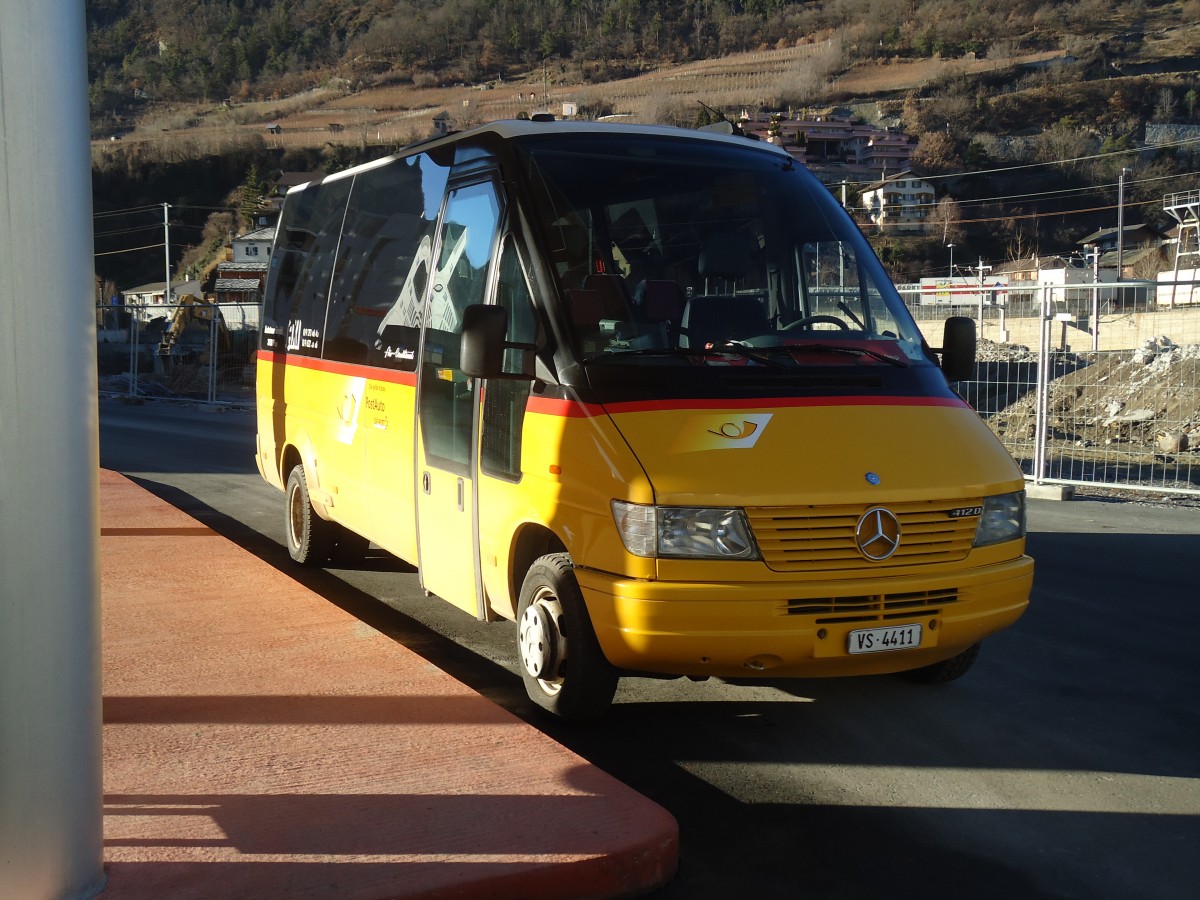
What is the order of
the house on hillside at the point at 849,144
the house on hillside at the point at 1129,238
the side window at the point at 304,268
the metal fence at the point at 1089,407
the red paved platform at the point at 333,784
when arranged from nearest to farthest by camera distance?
the red paved platform at the point at 333,784 < the side window at the point at 304,268 < the metal fence at the point at 1089,407 < the house on hillside at the point at 1129,238 < the house on hillside at the point at 849,144

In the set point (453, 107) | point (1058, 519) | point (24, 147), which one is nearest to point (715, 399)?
point (24, 147)

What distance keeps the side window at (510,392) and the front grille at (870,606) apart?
4.65 feet

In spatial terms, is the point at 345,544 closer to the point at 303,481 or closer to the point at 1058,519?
the point at 303,481

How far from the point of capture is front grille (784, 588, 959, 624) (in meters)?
4.78

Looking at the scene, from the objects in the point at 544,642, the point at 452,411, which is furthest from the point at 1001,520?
the point at 452,411

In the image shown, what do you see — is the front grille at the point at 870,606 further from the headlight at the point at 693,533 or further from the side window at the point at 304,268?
the side window at the point at 304,268

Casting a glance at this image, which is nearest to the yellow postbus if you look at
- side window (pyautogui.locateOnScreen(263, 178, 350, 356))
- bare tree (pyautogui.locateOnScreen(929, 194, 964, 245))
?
side window (pyautogui.locateOnScreen(263, 178, 350, 356))

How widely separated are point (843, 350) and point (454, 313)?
1911 millimetres

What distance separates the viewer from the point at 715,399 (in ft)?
16.7

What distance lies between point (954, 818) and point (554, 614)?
67.9 inches

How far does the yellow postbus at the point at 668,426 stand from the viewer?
478cm

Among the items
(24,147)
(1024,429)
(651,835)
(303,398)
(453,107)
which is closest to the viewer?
(24,147)

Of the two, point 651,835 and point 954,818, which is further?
point 954,818

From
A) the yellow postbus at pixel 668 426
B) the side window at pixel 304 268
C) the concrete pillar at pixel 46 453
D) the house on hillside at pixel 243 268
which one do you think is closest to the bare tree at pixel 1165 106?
the house on hillside at pixel 243 268
